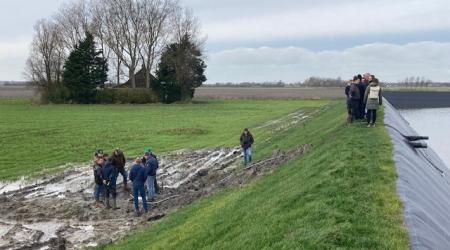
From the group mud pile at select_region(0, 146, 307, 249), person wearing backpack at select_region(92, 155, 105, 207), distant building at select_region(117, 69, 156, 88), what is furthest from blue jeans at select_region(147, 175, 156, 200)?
distant building at select_region(117, 69, 156, 88)

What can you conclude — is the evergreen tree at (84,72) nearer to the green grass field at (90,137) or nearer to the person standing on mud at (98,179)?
the green grass field at (90,137)

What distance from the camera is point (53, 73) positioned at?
8456cm

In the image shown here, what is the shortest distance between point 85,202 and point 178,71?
212 ft

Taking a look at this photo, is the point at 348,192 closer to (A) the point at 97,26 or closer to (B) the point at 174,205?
(B) the point at 174,205

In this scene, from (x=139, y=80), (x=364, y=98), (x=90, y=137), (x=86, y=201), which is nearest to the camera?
(x=86, y=201)

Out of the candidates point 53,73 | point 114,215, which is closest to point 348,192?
point 114,215

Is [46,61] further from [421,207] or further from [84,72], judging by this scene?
[421,207]

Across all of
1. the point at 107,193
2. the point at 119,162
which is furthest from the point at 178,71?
the point at 107,193

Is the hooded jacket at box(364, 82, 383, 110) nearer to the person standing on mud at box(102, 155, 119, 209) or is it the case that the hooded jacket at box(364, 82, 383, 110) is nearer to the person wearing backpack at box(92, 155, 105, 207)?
the person standing on mud at box(102, 155, 119, 209)

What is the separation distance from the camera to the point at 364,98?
66.6 feet

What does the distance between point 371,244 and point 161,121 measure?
4373 cm

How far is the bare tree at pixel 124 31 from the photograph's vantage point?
3442 inches

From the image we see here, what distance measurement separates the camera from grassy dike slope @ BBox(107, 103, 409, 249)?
8.27 metres

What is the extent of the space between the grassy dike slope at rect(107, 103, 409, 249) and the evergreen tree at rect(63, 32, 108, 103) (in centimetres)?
6505
